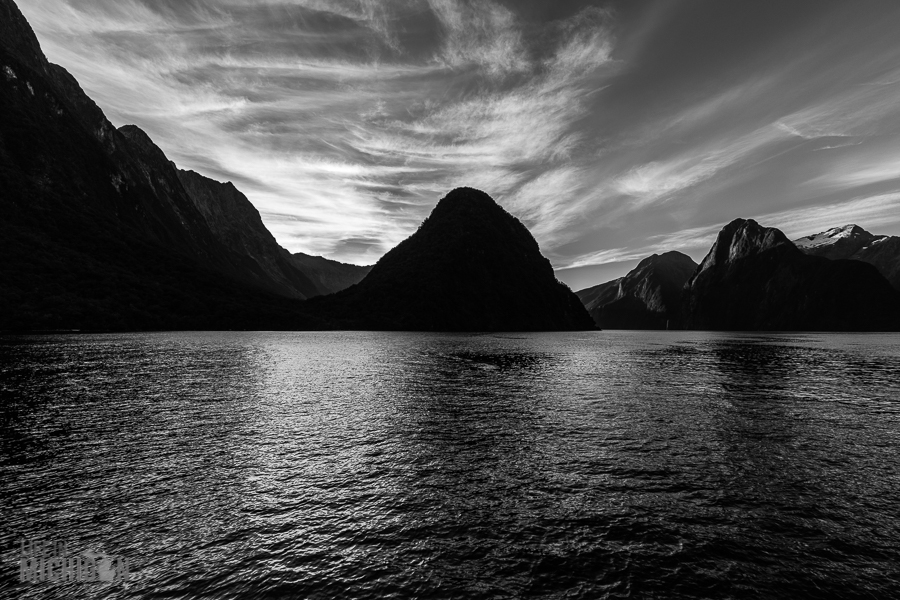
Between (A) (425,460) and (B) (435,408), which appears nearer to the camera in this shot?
(A) (425,460)

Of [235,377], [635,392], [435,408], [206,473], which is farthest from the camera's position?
[235,377]

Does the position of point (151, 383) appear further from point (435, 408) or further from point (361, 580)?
point (361, 580)

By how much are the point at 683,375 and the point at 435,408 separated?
136ft

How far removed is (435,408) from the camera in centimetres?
3462

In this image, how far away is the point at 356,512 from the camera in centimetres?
1541

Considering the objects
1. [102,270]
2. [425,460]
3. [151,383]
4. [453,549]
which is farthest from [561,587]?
[102,270]

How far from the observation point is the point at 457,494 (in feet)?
56.3

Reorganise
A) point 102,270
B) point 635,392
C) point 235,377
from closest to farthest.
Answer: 1. point 635,392
2. point 235,377
3. point 102,270

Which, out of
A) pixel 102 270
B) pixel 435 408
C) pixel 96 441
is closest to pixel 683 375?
pixel 435 408

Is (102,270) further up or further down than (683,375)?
further up

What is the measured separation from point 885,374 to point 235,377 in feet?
304

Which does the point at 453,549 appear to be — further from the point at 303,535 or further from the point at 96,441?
the point at 96,441

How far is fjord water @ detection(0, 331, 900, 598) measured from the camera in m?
11.4

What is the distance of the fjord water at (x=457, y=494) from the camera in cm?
1137
